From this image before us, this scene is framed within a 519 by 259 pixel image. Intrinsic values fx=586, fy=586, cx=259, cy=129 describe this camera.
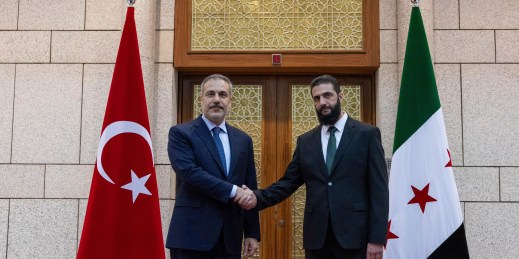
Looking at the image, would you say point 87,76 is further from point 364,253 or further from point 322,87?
point 364,253

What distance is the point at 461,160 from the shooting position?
15.5ft

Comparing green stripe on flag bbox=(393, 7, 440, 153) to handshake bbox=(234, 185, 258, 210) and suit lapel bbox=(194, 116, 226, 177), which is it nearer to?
handshake bbox=(234, 185, 258, 210)

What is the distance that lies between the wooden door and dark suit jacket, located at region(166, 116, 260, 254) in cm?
134

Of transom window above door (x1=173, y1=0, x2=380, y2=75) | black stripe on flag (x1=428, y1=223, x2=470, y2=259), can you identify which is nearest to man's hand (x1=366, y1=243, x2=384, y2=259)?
black stripe on flag (x1=428, y1=223, x2=470, y2=259)

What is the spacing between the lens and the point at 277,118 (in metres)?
5.04

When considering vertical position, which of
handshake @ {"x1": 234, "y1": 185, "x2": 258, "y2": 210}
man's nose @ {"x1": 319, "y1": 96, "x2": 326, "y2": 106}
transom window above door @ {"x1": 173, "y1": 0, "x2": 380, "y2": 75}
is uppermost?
transom window above door @ {"x1": 173, "y1": 0, "x2": 380, "y2": 75}

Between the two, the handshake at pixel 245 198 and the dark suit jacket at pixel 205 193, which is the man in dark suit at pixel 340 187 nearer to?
the handshake at pixel 245 198

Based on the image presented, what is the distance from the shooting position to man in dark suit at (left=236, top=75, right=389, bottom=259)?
11.2ft

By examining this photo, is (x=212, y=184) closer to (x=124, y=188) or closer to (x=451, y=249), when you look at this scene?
(x=124, y=188)

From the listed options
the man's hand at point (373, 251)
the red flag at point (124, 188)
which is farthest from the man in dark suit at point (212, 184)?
the man's hand at point (373, 251)

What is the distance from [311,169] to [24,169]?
257 centimetres

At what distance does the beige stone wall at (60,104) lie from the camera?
4.78 meters

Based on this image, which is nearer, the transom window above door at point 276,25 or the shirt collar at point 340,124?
the shirt collar at point 340,124

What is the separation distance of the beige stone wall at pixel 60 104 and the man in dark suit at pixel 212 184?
1319 millimetres
